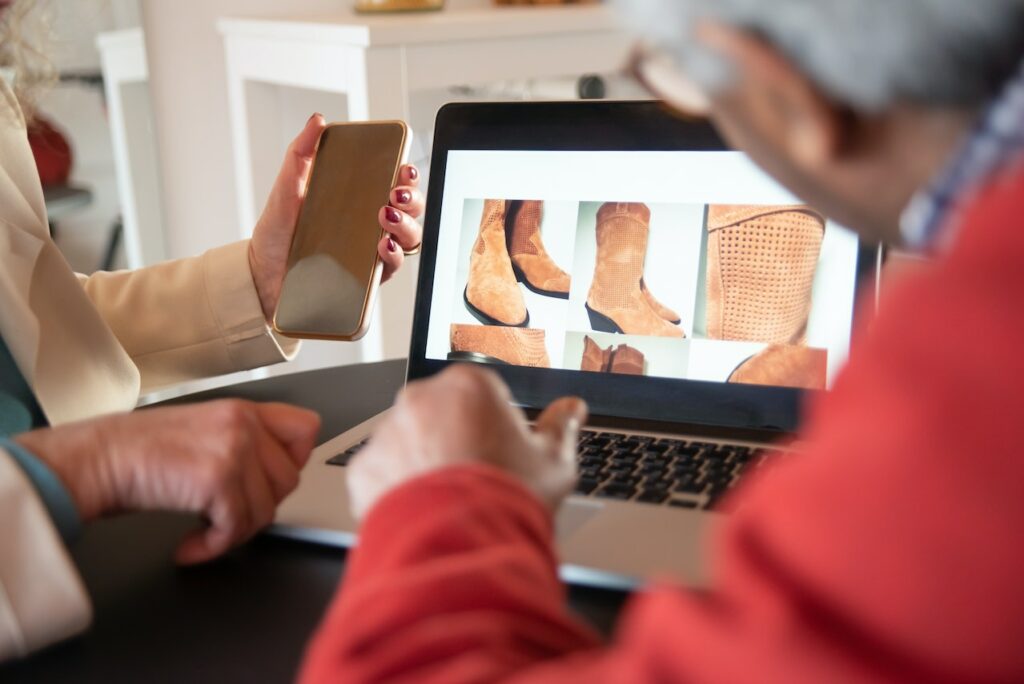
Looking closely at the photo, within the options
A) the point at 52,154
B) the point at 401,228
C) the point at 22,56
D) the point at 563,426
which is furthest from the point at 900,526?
the point at 52,154

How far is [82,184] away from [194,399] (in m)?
1.06

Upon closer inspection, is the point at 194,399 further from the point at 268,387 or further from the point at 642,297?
the point at 642,297

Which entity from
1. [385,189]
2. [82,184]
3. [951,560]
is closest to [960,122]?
[951,560]

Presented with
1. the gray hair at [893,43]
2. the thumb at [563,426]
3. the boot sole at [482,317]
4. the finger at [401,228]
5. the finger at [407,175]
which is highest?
the gray hair at [893,43]

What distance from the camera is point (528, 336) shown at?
83 cm

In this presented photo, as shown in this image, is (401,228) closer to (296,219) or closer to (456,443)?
(296,219)

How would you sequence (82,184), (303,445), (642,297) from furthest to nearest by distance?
(82,184)
(642,297)
(303,445)

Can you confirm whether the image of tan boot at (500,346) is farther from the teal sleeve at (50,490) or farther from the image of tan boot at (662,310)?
the teal sleeve at (50,490)

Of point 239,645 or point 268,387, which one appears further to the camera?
point 268,387

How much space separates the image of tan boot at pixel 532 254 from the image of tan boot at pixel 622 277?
0.10 ft

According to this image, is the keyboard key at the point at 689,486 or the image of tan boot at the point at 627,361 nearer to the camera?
the keyboard key at the point at 689,486

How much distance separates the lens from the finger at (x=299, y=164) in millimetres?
979

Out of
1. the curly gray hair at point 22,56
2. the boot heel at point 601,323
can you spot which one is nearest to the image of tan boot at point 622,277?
the boot heel at point 601,323

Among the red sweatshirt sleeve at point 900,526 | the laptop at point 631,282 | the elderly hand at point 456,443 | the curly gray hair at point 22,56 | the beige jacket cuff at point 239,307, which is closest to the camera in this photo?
the red sweatshirt sleeve at point 900,526
